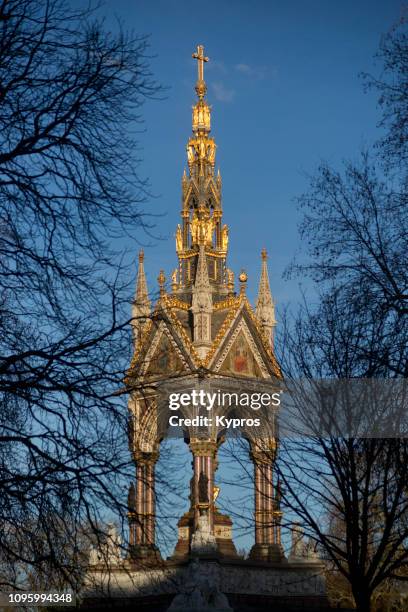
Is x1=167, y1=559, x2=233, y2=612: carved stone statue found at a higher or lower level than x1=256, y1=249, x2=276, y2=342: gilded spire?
lower

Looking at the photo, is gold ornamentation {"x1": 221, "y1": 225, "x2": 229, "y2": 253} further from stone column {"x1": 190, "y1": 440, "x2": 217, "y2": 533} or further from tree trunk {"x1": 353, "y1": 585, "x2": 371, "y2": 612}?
tree trunk {"x1": 353, "y1": 585, "x2": 371, "y2": 612}

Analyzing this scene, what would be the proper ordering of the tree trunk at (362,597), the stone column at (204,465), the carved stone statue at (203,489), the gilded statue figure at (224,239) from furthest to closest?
the gilded statue figure at (224,239) < the stone column at (204,465) < the carved stone statue at (203,489) < the tree trunk at (362,597)

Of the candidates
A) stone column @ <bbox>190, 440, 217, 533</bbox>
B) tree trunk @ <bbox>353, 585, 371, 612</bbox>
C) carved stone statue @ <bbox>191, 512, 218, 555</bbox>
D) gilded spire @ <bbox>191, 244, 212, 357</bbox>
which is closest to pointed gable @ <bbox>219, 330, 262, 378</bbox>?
gilded spire @ <bbox>191, 244, 212, 357</bbox>

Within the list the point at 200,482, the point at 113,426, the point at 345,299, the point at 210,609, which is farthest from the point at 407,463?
the point at 200,482

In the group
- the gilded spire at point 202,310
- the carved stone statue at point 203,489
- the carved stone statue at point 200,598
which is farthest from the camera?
the gilded spire at point 202,310

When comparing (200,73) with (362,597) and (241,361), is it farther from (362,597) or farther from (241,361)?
(362,597)

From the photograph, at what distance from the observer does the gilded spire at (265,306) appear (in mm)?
38562

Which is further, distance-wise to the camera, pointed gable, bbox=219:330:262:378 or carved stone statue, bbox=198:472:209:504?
pointed gable, bbox=219:330:262:378

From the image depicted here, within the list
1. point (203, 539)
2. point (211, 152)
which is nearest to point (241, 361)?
point (203, 539)

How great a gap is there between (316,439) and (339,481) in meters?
1.01

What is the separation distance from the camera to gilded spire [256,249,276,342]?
38.6 metres

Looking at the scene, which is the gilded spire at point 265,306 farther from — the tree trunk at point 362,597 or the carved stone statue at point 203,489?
the tree trunk at point 362,597

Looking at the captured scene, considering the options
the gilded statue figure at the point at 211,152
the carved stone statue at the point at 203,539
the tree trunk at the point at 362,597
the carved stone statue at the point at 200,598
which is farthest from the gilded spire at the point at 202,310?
the tree trunk at the point at 362,597

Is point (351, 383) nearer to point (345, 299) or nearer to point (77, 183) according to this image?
point (345, 299)
